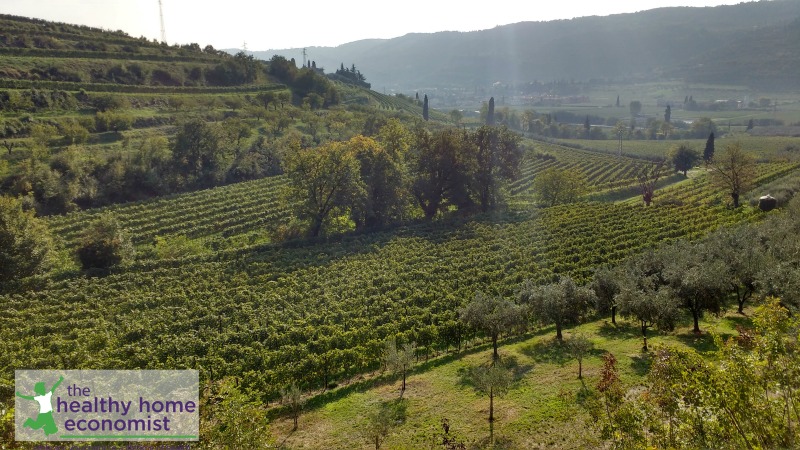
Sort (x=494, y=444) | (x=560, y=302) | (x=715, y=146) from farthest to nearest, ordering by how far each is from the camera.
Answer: (x=715, y=146), (x=560, y=302), (x=494, y=444)

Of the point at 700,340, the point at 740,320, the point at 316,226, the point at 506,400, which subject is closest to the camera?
the point at 506,400

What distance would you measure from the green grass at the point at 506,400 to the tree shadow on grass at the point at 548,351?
0.06 metres

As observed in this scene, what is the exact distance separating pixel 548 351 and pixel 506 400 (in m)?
6.16

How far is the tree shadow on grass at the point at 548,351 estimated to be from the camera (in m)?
25.6

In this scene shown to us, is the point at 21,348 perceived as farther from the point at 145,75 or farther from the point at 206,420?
the point at 145,75

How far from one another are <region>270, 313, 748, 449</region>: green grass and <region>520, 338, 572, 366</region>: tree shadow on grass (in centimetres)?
6

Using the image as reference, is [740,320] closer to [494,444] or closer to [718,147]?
[494,444]

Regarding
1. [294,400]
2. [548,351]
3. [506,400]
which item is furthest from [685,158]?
[294,400]

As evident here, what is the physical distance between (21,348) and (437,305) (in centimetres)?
2672

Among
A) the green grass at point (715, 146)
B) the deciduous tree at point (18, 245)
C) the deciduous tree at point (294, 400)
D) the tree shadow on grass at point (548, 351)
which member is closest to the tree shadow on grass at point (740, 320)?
the tree shadow on grass at point (548, 351)

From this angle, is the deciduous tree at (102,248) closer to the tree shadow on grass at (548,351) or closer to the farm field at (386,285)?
the farm field at (386,285)

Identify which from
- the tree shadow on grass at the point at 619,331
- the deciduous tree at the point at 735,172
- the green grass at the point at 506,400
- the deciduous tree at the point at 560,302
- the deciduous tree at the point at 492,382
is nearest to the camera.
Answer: the green grass at the point at 506,400

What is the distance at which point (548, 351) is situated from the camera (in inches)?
1057

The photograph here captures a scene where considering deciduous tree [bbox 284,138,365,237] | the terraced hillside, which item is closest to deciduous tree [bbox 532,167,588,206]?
the terraced hillside
